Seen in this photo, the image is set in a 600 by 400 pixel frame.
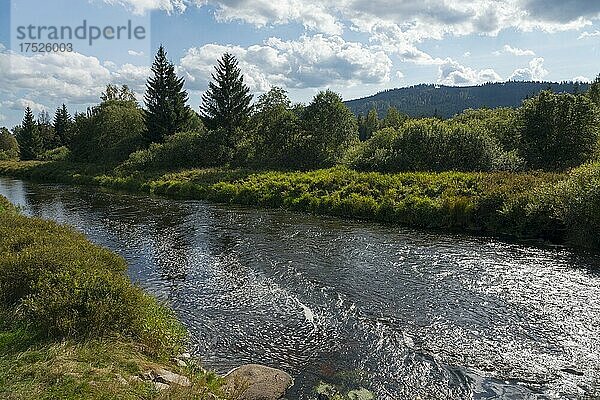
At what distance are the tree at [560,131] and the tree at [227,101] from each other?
3371 centimetres

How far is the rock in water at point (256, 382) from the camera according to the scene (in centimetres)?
877

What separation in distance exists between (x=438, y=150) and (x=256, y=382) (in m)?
32.2

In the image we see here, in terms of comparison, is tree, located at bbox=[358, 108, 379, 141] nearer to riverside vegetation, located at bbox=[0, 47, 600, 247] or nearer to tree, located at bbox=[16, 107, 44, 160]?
riverside vegetation, located at bbox=[0, 47, 600, 247]

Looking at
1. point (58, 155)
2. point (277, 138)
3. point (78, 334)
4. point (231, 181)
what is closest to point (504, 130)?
point (277, 138)

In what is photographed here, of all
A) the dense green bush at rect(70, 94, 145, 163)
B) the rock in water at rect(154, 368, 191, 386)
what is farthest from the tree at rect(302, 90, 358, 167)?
the rock in water at rect(154, 368, 191, 386)

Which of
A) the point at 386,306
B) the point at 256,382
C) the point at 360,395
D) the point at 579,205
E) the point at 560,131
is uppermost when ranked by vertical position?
the point at 560,131

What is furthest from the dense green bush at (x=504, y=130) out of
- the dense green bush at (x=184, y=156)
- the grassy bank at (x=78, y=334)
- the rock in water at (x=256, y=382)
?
the grassy bank at (x=78, y=334)

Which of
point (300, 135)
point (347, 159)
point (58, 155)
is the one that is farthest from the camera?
point (58, 155)

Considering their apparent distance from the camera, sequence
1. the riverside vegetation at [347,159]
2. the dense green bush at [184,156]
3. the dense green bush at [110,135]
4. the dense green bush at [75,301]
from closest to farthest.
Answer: the dense green bush at [75,301] < the riverside vegetation at [347,159] < the dense green bush at [184,156] < the dense green bush at [110,135]

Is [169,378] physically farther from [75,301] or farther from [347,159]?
[347,159]

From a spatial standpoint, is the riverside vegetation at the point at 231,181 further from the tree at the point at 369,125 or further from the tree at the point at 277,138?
the tree at the point at 369,125

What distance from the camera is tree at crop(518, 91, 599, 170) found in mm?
36384

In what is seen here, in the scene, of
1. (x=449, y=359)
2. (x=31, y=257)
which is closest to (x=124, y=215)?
(x=31, y=257)

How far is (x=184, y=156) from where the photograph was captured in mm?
54812
